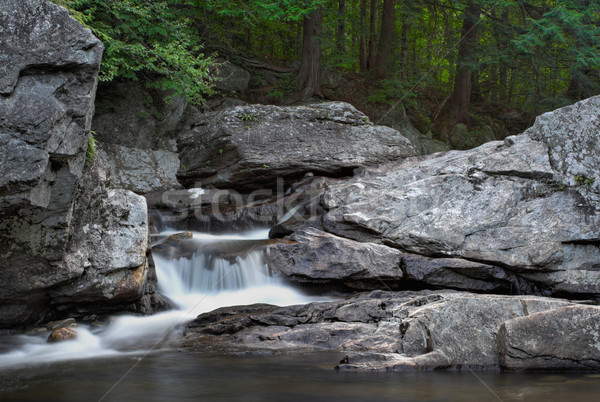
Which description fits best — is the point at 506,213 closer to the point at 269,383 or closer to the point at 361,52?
the point at 269,383

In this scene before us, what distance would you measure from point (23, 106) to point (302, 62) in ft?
46.3

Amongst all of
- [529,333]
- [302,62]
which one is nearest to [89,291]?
[529,333]

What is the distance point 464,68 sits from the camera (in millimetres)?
19047

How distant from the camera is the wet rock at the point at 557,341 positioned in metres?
5.39

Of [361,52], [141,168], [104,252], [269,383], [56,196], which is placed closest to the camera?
[269,383]

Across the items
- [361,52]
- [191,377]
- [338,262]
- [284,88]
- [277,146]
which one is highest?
[361,52]

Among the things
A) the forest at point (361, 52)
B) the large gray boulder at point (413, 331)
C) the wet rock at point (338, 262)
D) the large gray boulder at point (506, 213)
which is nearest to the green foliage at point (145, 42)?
the forest at point (361, 52)

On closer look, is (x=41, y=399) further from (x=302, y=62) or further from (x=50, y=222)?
(x=302, y=62)

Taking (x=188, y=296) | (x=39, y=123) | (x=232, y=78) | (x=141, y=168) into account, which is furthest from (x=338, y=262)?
(x=232, y=78)

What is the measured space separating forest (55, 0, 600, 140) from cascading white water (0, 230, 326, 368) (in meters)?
5.34

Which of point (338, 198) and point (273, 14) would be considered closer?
point (338, 198)

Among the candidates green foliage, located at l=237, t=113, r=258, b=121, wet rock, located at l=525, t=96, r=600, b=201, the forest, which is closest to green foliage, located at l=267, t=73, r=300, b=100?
the forest

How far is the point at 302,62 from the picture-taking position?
18.8 meters

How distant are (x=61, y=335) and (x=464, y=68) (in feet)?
54.9
